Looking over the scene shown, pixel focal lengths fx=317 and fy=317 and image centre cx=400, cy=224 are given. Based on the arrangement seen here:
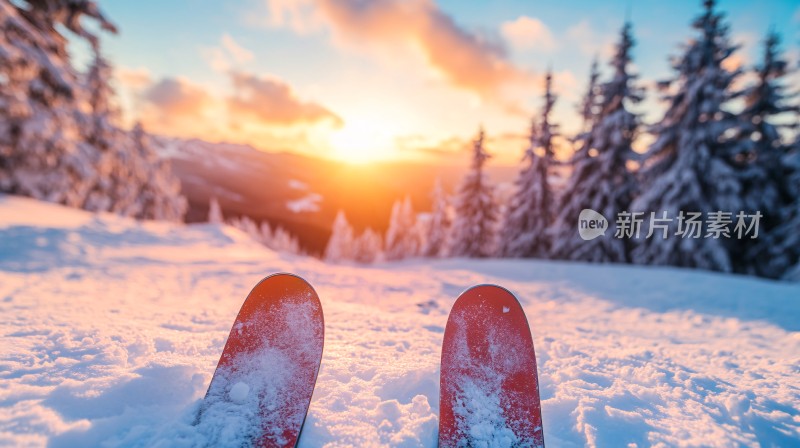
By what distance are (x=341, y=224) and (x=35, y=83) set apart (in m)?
38.3

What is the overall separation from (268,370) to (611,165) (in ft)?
56.9

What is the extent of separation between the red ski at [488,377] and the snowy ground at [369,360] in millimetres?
184

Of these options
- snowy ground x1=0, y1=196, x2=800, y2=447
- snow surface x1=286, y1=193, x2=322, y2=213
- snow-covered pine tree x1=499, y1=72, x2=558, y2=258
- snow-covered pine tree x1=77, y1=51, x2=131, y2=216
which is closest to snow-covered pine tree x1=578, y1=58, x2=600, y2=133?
snow-covered pine tree x1=499, y1=72, x2=558, y2=258

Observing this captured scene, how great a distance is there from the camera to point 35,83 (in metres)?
10.2

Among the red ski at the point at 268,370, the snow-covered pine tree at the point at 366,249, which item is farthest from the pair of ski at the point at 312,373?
the snow-covered pine tree at the point at 366,249

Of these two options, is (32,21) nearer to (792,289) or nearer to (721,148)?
(792,289)

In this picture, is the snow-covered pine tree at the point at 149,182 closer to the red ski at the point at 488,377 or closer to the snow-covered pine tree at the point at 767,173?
the red ski at the point at 488,377

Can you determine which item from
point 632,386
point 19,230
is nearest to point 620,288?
point 632,386

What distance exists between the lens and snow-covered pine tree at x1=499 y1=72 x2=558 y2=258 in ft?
61.3

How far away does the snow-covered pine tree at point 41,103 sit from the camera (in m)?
9.30

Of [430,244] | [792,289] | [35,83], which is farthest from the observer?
[430,244]

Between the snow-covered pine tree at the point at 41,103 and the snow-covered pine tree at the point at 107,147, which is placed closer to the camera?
the snow-covered pine tree at the point at 41,103

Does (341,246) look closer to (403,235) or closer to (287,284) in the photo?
(403,235)

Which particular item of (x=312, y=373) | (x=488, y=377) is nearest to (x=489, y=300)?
(x=488, y=377)
